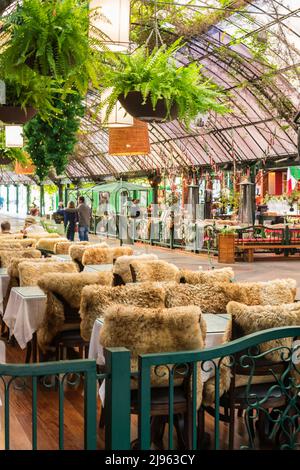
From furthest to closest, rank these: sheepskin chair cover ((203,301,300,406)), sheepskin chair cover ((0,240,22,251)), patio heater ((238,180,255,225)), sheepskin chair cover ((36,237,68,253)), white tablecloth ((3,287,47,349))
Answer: patio heater ((238,180,255,225))
sheepskin chair cover ((36,237,68,253))
sheepskin chair cover ((0,240,22,251))
white tablecloth ((3,287,47,349))
sheepskin chair cover ((203,301,300,406))

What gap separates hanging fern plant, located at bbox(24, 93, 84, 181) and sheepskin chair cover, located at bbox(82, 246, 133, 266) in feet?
5.58

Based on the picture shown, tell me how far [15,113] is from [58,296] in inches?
73.5

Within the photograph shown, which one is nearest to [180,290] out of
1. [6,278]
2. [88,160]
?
[6,278]

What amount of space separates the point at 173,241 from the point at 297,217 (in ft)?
15.8

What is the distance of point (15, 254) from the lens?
815cm

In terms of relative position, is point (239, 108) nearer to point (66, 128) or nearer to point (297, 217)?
point (297, 217)

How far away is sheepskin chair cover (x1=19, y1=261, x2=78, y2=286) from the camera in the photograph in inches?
261

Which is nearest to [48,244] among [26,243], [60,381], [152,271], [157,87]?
[26,243]

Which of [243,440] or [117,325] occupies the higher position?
[117,325]

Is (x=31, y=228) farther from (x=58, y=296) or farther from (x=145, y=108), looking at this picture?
(x=145, y=108)

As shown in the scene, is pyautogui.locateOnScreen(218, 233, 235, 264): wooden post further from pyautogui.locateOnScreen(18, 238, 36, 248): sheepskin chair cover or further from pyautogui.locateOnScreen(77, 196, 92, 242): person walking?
pyautogui.locateOnScreen(18, 238, 36, 248): sheepskin chair cover

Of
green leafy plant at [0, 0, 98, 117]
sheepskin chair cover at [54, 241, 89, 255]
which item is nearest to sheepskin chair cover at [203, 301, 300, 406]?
green leafy plant at [0, 0, 98, 117]
